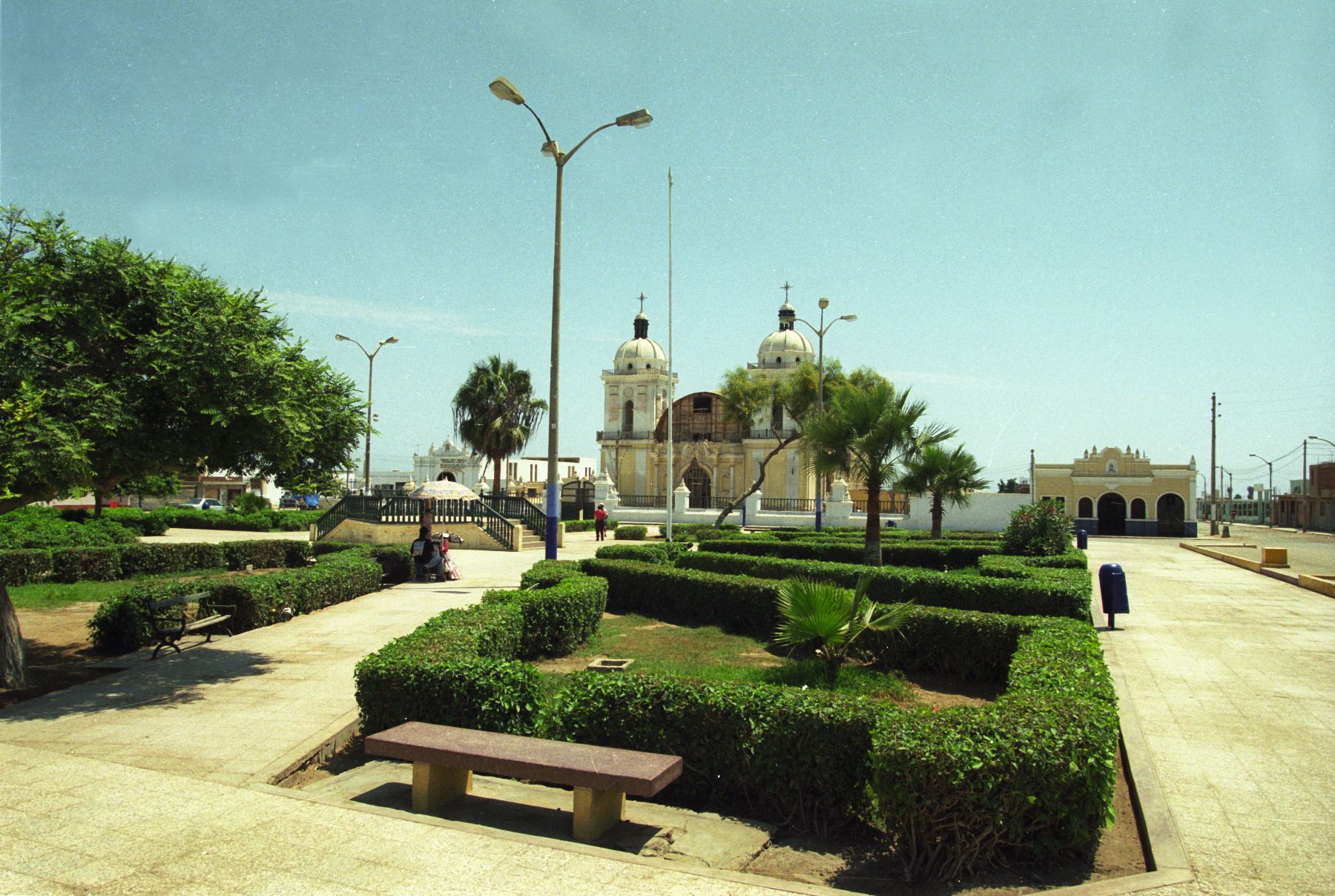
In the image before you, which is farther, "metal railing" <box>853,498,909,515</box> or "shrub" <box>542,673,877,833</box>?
"metal railing" <box>853,498,909,515</box>

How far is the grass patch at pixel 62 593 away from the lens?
1512cm

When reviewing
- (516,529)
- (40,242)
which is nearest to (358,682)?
(40,242)

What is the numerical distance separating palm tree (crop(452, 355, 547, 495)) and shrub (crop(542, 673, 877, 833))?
39.3 metres

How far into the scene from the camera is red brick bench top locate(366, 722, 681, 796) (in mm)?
5289

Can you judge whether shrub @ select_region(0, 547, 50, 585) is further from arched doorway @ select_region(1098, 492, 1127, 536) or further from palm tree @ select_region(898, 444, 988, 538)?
arched doorway @ select_region(1098, 492, 1127, 536)

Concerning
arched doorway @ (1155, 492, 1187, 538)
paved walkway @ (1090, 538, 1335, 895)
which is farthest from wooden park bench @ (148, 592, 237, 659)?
arched doorway @ (1155, 492, 1187, 538)

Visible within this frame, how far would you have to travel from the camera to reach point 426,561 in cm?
1916

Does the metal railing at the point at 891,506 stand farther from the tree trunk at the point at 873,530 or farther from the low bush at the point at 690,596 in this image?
the low bush at the point at 690,596

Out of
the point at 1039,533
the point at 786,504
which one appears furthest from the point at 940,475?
the point at 786,504

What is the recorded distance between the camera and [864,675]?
9.75 meters

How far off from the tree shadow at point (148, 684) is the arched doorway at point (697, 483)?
49574mm

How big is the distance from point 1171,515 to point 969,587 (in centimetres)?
4699

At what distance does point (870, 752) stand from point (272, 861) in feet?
11.6

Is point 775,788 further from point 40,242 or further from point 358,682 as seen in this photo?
point 40,242
